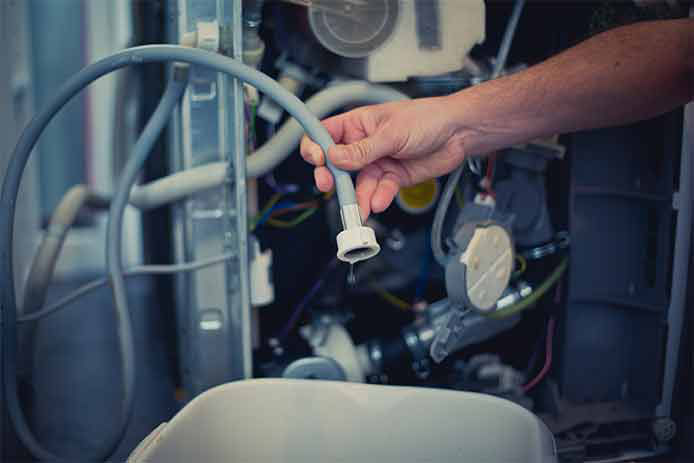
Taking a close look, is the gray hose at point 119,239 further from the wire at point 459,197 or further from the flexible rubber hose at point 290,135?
the wire at point 459,197

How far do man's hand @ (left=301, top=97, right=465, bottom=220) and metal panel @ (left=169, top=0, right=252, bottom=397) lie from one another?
0.53 feet

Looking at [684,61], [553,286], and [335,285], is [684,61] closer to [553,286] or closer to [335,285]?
[553,286]

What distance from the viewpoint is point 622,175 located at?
115cm

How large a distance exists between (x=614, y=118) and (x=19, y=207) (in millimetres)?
1090

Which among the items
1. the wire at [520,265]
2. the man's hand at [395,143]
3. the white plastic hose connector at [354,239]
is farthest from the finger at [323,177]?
the wire at [520,265]

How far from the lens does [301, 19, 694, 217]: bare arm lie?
93 cm

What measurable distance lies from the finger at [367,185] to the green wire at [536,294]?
0.31 m

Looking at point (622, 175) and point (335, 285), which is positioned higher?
point (622, 175)

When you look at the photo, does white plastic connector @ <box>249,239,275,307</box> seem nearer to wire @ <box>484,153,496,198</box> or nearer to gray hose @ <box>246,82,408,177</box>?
gray hose @ <box>246,82,408,177</box>

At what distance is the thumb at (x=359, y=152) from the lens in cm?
78

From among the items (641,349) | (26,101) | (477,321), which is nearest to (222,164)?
(477,321)

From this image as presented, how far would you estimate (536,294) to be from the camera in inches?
45.6

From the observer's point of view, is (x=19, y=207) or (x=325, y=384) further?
(x=19, y=207)

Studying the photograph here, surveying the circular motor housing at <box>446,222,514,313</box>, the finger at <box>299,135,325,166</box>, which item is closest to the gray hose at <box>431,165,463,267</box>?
the circular motor housing at <box>446,222,514,313</box>
